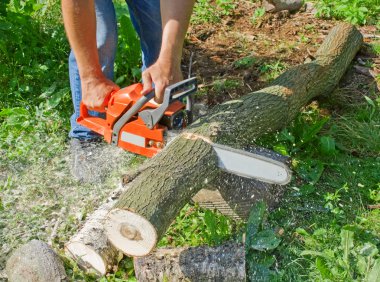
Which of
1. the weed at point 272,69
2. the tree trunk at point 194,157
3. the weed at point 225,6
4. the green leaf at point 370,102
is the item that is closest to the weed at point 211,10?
the weed at point 225,6

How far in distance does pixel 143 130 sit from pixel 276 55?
2123 millimetres

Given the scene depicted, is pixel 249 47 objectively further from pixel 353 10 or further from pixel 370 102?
pixel 370 102

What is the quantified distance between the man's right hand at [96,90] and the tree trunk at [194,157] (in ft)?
1.66

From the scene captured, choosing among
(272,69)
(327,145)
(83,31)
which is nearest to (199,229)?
(327,145)

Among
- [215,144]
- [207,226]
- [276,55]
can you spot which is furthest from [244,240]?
[276,55]

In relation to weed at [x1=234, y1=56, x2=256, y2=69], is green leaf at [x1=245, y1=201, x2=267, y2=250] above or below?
above

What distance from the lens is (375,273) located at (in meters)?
2.77

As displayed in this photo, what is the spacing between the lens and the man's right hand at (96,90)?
332cm

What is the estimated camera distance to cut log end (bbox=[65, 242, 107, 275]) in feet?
10.1

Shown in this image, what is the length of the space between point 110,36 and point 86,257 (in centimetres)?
148

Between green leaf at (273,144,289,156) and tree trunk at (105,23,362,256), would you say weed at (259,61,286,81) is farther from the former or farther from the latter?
green leaf at (273,144,289,156)

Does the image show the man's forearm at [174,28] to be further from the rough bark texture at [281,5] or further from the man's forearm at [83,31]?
the rough bark texture at [281,5]

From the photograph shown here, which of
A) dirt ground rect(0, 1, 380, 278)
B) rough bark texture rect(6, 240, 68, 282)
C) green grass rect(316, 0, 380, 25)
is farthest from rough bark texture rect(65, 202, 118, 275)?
green grass rect(316, 0, 380, 25)

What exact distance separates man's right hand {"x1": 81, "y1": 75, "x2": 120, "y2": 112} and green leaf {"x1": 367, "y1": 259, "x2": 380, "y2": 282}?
1702mm
